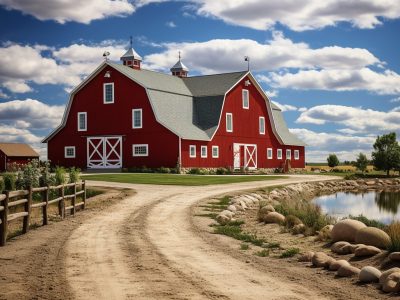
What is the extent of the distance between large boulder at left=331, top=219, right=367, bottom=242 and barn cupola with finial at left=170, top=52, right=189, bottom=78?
44.1 m

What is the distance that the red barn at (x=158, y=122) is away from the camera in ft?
140

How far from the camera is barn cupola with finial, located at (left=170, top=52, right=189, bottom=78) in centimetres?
5500

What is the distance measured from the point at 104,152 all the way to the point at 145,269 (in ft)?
118

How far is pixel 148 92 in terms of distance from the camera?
42.7m

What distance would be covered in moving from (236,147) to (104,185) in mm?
21608

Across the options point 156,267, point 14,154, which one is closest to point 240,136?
point 14,154

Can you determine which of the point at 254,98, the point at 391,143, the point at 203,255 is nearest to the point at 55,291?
the point at 203,255

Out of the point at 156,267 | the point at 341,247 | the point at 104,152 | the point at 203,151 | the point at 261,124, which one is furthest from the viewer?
the point at 261,124

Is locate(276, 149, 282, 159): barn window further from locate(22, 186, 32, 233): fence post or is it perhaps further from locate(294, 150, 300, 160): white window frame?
locate(22, 186, 32, 233): fence post

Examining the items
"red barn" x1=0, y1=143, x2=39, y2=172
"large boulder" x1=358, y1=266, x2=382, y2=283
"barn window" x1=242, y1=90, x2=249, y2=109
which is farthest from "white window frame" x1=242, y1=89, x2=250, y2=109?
"large boulder" x1=358, y1=266, x2=382, y2=283

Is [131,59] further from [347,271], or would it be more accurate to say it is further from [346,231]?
[347,271]

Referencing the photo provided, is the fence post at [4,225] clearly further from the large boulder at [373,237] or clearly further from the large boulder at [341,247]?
the large boulder at [373,237]

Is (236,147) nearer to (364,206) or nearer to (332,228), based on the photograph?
(364,206)

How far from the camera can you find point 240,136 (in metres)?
48.4
